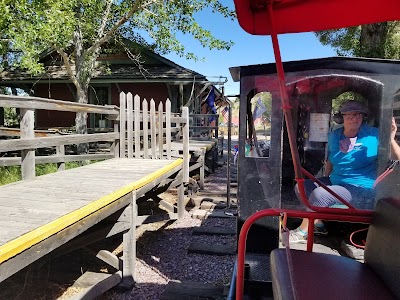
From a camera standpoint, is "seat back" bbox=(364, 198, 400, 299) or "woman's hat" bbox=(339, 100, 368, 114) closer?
"seat back" bbox=(364, 198, 400, 299)

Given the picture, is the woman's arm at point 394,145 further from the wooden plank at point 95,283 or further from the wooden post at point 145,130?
the wooden post at point 145,130

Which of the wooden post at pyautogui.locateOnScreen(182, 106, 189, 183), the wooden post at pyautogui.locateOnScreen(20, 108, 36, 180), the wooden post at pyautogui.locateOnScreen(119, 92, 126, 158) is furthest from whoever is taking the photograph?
the wooden post at pyautogui.locateOnScreen(182, 106, 189, 183)

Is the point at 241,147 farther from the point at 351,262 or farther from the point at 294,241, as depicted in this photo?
the point at 351,262

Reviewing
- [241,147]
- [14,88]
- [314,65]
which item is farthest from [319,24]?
[14,88]

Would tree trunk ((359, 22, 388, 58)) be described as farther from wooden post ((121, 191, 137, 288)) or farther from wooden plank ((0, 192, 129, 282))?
wooden plank ((0, 192, 129, 282))

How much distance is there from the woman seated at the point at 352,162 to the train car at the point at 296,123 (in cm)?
6

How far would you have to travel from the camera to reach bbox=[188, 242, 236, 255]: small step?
15.2ft

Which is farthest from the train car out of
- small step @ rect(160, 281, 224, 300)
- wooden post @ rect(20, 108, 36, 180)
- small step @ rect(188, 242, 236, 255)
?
wooden post @ rect(20, 108, 36, 180)

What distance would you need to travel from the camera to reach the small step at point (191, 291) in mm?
3443

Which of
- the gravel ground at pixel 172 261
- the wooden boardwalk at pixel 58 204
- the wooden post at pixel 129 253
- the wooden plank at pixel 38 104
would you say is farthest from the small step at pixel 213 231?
the wooden plank at pixel 38 104

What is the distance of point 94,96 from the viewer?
682 inches

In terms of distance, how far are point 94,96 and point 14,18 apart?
9.34 m

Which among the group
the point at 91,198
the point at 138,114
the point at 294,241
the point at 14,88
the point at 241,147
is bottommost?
the point at 294,241

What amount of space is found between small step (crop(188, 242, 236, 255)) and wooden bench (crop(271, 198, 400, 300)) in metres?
2.48
